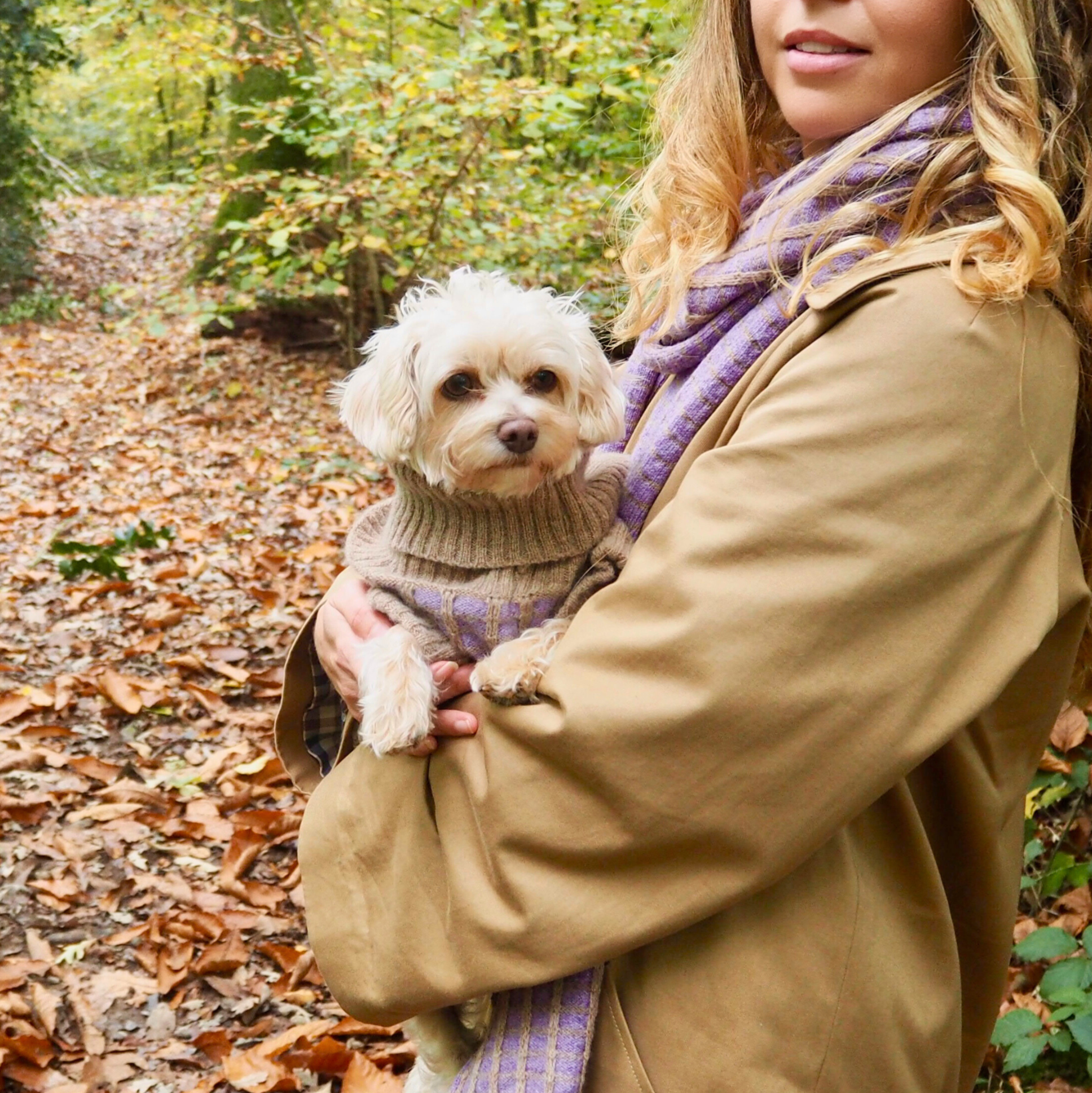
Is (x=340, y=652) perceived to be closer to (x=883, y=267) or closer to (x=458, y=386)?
(x=458, y=386)

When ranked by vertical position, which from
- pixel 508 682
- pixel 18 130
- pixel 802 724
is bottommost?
pixel 18 130

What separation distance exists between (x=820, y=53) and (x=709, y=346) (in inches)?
20.5

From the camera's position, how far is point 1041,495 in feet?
4.73

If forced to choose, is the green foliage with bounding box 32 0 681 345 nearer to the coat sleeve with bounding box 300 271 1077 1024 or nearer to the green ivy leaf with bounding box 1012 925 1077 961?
the green ivy leaf with bounding box 1012 925 1077 961

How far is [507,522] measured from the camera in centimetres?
212

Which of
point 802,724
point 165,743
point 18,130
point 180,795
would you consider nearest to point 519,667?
point 802,724

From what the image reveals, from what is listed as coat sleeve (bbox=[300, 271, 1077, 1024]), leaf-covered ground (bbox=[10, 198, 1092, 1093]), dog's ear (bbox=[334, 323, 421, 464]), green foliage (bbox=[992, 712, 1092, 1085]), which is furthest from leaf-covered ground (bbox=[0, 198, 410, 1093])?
coat sleeve (bbox=[300, 271, 1077, 1024])

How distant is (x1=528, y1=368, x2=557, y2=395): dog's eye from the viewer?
7.97 feet

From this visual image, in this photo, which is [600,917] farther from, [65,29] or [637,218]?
[65,29]

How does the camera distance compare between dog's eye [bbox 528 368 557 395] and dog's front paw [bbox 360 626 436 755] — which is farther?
dog's eye [bbox 528 368 557 395]

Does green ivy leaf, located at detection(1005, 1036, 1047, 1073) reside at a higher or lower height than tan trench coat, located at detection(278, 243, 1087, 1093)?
lower

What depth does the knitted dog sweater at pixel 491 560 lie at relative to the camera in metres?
2.05

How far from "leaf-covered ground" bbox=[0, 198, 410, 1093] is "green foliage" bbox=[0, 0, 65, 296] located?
4922 millimetres

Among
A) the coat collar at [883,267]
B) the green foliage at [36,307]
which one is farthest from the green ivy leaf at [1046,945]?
the green foliage at [36,307]
